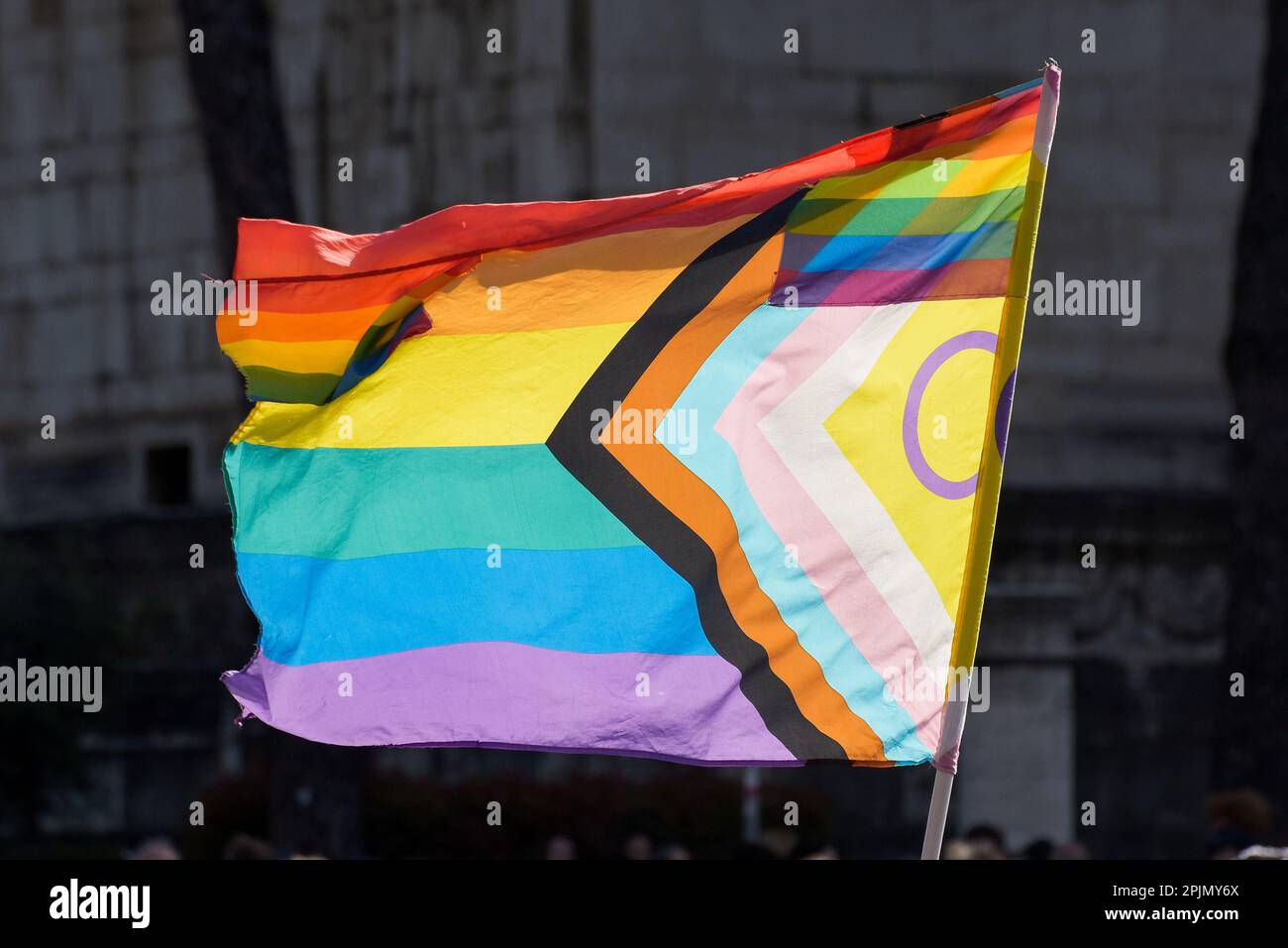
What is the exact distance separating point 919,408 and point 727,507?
0.65 m

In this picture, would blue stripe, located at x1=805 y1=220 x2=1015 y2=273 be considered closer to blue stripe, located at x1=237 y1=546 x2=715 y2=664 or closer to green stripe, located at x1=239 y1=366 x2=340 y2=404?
blue stripe, located at x1=237 y1=546 x2=715 y2=664

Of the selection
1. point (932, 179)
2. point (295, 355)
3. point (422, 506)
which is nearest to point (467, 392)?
point (422, 506)

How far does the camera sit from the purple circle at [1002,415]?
5977 millimetres

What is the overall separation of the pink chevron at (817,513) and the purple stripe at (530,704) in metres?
0.39

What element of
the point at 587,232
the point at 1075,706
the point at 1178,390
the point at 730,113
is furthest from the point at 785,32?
the point at 587,232

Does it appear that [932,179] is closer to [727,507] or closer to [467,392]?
[727,507]

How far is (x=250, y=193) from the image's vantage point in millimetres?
13078

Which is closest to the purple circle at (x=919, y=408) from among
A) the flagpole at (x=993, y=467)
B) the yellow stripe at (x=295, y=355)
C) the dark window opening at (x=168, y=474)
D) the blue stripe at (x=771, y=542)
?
the flagpole at (x=993, y=467)

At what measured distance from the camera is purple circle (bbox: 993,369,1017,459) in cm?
598

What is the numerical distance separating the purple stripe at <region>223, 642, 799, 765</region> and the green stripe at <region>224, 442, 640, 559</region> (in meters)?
0.38

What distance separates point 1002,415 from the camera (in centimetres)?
603

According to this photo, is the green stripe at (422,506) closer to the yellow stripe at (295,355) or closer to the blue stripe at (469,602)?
the blue stripe at (469,602)

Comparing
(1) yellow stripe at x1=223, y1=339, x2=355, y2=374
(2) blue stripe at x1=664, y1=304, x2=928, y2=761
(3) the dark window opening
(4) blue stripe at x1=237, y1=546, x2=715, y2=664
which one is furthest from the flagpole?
(3) the dark window opening

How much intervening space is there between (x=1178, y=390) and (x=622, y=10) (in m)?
5.22
